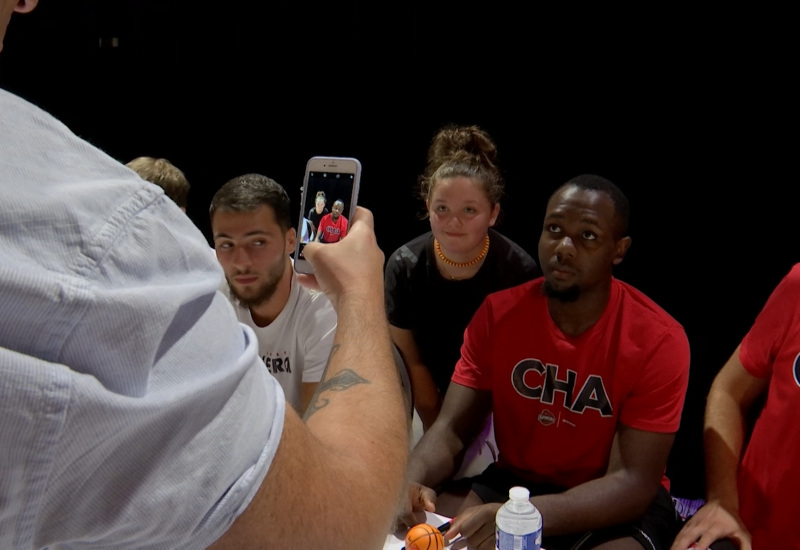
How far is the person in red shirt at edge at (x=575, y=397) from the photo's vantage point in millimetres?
1916

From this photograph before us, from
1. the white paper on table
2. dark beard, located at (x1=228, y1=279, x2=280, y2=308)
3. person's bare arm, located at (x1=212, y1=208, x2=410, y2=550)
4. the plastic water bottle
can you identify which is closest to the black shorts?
the white paper on table

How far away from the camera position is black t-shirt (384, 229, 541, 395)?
3.00 metres

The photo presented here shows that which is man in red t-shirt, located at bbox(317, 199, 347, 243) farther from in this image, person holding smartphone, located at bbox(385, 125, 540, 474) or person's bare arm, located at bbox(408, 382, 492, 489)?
person holding smartphone, located at bbox(385, 125, 540, 474)

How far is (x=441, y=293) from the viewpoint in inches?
120

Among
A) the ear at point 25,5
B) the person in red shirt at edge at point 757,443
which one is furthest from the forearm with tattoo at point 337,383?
the person in red shirt at edge at point 757,443

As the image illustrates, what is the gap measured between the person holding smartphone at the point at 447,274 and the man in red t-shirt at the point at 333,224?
149cm

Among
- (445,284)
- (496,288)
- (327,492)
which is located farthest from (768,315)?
(327,492)

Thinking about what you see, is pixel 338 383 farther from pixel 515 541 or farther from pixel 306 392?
pixel 306 392

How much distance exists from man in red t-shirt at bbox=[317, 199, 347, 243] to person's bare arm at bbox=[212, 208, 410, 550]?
70 cm

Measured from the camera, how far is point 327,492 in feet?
1.53

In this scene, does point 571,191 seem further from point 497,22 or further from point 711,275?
point 497,22

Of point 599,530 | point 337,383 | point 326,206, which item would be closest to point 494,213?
point 599,530

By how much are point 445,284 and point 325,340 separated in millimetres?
884

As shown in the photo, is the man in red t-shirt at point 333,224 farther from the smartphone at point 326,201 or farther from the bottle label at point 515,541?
the bottle label at point 515,541
